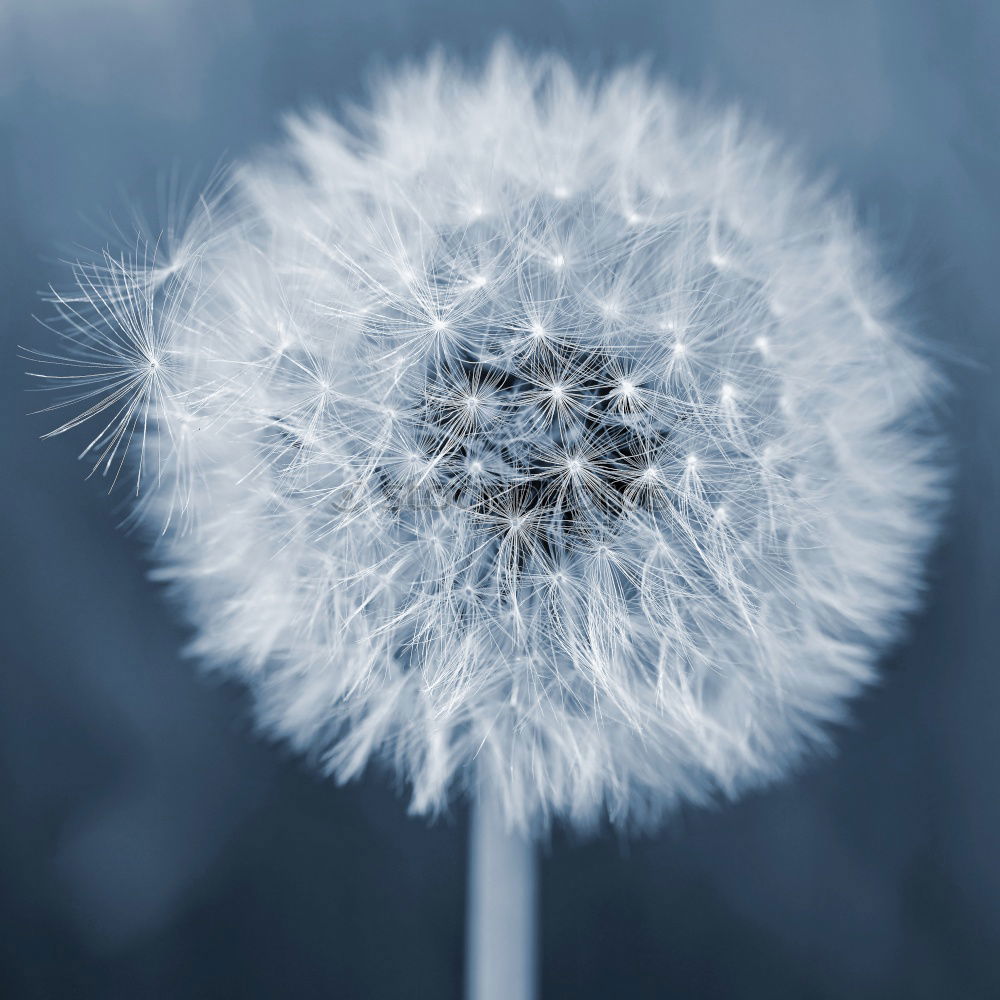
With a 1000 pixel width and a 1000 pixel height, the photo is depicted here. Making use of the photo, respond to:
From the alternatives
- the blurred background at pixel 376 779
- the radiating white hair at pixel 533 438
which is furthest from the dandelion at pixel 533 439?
the blurred background at pixel 376 779

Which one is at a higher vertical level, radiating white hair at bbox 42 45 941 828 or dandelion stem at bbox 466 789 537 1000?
radiating white hair at bbox 42 45 941 828

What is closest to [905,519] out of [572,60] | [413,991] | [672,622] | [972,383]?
[972,383]

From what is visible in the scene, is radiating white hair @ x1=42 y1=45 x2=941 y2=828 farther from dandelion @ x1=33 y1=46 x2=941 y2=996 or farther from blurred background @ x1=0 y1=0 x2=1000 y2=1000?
blurred background @ x1=0 y1=0 x2=1000 y2=1000

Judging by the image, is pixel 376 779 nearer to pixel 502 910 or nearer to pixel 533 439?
pixel 502 910

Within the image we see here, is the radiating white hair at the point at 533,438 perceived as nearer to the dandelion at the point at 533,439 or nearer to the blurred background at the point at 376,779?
the dandelion at the point at 533,439

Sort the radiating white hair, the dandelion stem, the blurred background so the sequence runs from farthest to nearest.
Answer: the blurred background
the dandelion stem
the radiating white hair

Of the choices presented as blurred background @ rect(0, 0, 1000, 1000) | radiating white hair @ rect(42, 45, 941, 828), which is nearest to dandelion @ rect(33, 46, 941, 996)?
radiating white hair @ rect(42, 45, 941, 828)
